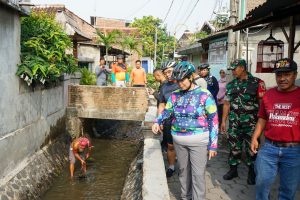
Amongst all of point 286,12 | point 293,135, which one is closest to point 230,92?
point 286,12

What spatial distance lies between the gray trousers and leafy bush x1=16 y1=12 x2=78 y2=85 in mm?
4868

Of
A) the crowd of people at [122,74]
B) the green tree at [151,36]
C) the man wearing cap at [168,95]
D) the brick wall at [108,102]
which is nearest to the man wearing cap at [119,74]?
the crowd of people at [122,74]

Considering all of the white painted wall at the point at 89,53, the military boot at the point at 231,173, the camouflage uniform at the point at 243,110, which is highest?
the white painted wall at the point at 89,53

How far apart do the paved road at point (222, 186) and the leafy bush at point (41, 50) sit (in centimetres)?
427

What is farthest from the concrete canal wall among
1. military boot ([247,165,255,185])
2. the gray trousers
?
military boot ([247,165,255,185])

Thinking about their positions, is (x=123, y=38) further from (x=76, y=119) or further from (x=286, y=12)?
(x=286, y=12)

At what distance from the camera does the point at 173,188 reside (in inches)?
214

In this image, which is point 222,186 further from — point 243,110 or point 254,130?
point 254,130

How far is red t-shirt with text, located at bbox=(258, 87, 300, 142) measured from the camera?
3551 mm

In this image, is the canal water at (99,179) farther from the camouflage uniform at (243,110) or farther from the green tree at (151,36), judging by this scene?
the green tree at (151,36)

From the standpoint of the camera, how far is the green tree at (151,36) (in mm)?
40719

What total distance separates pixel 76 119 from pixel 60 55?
4047 millimetres

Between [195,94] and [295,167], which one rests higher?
[195,94]

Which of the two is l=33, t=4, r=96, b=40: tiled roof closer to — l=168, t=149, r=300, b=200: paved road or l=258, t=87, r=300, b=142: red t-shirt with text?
l=168, t=149, r=300, b=200: paved road
